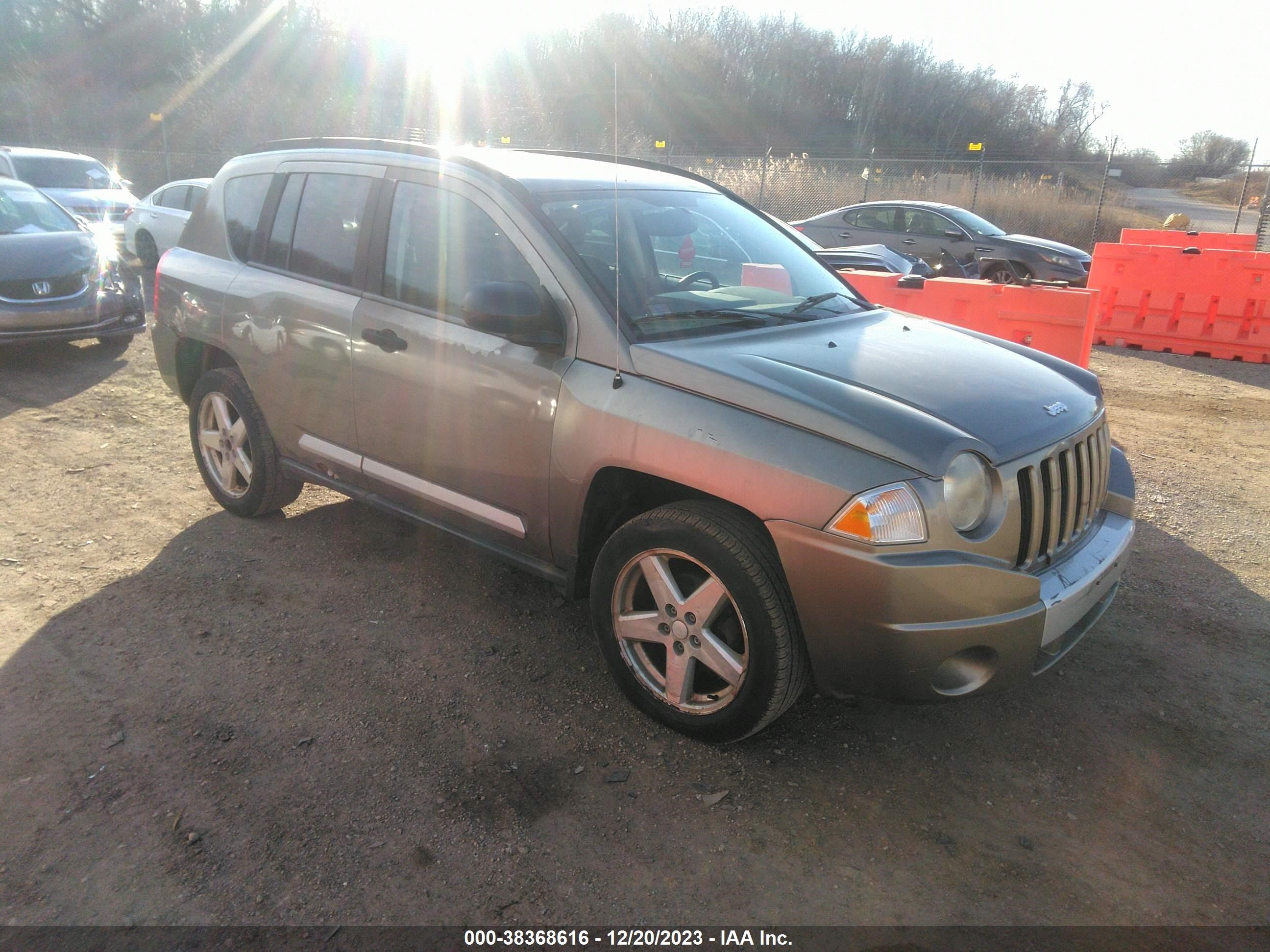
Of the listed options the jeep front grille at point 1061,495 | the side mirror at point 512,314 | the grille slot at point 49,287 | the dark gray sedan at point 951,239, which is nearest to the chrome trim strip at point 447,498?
the side mirror at point 512,314

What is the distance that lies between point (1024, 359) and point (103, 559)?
14.5 feet

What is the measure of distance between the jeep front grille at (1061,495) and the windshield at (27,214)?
30.2ft

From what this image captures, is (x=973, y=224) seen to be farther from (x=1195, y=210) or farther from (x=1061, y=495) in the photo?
(x=1195, y=210)

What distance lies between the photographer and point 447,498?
368 centimetres

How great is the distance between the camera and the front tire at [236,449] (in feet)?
15.1

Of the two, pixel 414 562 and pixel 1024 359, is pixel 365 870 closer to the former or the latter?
pixel 414 562

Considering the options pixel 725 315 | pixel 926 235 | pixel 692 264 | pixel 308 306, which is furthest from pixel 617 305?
pixel 926 235

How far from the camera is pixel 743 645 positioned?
2.97m

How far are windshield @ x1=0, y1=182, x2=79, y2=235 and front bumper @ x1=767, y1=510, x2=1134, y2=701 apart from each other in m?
8.86

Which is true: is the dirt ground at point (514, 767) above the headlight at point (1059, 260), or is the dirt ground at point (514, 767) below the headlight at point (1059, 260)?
below

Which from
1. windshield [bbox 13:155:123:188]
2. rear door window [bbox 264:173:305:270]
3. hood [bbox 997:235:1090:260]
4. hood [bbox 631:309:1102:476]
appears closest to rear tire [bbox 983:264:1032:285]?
hood [bbox 997:235:1090:260]

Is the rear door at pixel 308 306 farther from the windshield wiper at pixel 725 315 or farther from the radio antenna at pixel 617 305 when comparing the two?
the windshield wiper at pixel 725 315

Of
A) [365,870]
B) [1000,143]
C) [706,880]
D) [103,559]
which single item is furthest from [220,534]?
[1000,143]

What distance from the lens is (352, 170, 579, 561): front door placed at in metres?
3.33
